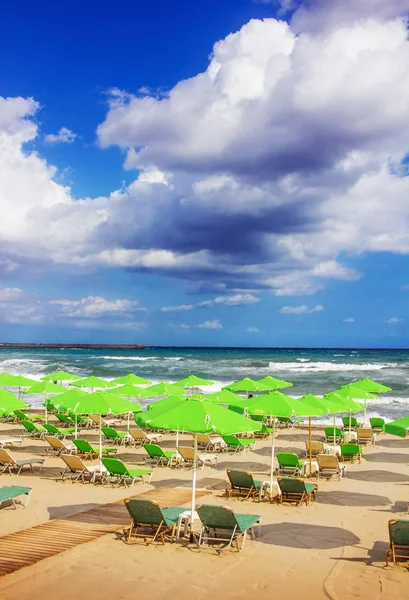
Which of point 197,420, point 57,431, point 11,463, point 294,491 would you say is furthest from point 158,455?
point 197,420

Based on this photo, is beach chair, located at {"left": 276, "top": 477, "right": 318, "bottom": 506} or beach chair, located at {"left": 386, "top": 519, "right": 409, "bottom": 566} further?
beach chair, located at {"left": 276, "top": 477, "right": 318, "bottom": 506}

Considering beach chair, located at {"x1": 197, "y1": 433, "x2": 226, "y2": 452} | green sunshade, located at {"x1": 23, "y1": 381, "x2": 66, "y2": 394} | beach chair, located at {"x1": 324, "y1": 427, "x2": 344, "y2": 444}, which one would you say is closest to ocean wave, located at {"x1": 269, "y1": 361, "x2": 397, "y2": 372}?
beach chair, located at {"x1": 324, "y1": 427, "x2": 344, "y2": 444}

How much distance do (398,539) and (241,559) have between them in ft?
6.69

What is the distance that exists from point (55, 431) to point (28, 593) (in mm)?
11461

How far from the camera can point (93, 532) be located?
8.33 meters

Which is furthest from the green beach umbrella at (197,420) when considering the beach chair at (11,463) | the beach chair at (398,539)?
the beach chair at (11,463)

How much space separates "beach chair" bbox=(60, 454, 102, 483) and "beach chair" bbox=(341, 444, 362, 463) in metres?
6.49

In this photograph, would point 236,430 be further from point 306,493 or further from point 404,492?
point 404,492

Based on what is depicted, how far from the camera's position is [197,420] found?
8242 millimetres

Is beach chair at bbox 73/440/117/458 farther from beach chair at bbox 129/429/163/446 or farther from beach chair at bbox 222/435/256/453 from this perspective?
beach chair at bbox 222/435/256/453

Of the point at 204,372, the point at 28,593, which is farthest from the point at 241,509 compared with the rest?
the point at 204,372

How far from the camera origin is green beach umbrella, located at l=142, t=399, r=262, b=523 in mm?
8180

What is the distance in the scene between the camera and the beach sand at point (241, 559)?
630cm

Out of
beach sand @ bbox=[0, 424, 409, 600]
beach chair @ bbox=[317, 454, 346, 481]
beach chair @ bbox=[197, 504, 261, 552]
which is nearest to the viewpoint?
beach sand @ bbox=[0, 424, 409, 600]
